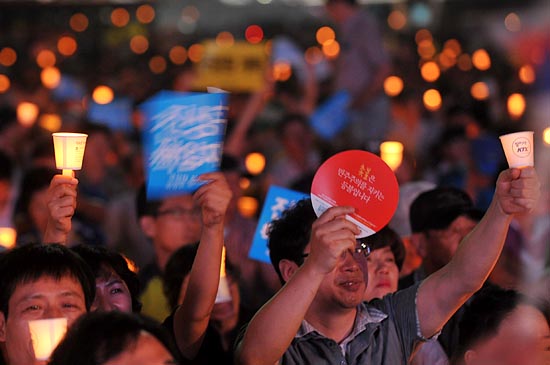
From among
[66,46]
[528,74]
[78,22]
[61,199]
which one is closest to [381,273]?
[61,199]

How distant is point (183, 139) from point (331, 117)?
18.4ft

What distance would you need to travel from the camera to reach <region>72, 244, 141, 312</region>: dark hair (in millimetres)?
4062

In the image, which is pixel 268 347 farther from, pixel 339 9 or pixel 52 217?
pixel 339 9

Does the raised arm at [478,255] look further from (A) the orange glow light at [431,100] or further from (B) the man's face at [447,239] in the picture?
(A) the orange glow light at [431,100]

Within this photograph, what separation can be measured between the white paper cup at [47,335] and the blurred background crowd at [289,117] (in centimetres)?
199

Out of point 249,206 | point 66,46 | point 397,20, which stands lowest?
point 249,206

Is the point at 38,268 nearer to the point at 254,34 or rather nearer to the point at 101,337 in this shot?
the point at 101,337

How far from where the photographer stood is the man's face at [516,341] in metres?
3.62

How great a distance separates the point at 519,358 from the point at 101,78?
10781 millimetres

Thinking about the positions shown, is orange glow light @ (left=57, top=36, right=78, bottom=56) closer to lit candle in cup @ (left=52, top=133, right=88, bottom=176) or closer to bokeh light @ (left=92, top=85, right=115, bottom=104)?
bokeh light @ (left=92, top=85, right=115, bottom=104)

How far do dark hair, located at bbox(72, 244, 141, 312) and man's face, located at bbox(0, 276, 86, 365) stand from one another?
47 cm

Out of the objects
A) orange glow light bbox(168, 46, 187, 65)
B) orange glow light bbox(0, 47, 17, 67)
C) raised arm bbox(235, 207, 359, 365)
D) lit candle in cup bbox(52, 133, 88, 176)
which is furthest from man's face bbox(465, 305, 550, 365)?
orange glow light bbox(0, 47, 17, 67)

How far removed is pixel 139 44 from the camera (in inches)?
815

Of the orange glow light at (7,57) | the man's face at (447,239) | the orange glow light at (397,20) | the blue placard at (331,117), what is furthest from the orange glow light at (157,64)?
the man's face at (447,239)
